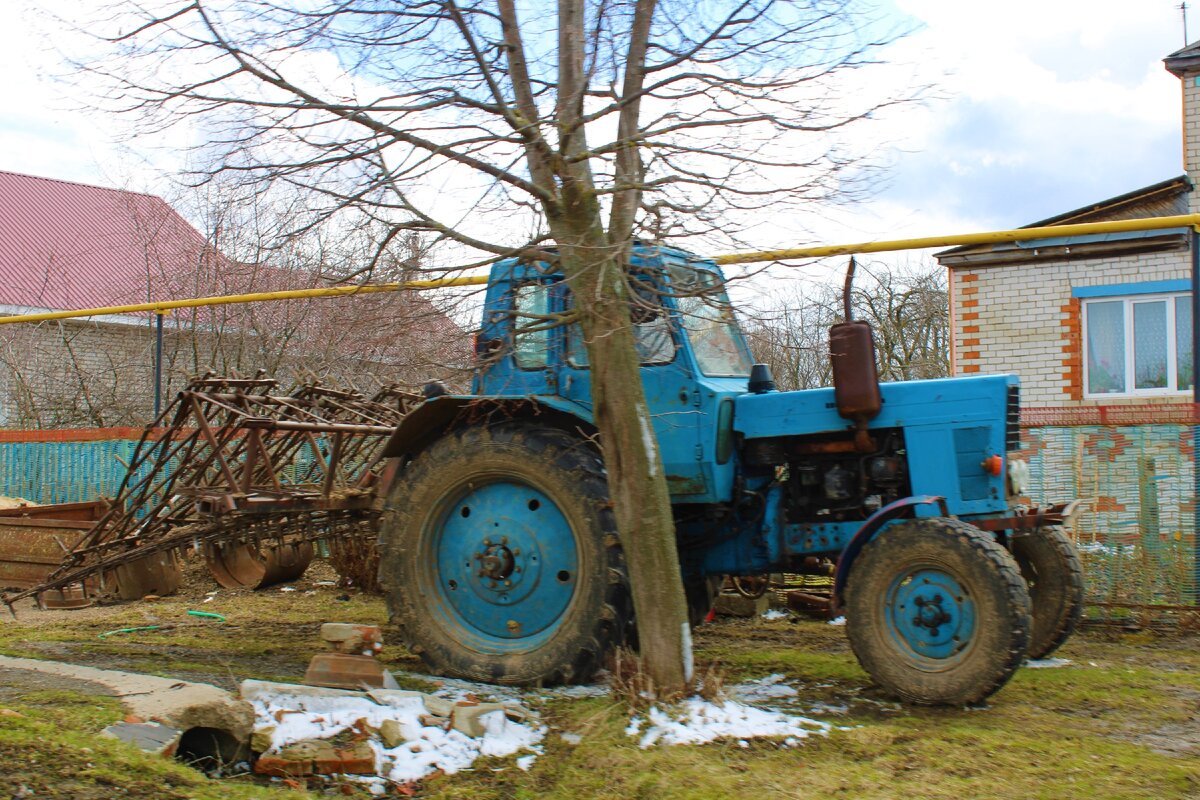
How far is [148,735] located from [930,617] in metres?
3.41

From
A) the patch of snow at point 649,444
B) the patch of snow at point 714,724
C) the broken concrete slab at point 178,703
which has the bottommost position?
the patch of snow at point 714,724

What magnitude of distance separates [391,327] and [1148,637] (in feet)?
17.7

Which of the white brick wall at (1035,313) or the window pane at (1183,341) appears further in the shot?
the white brick wall at (1035,313)

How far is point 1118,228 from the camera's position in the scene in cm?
758

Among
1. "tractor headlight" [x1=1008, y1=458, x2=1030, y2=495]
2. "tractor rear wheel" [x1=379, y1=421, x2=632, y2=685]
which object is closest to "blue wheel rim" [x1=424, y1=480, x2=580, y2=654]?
"tractor rear wheel" [x1=379, y1=421, x2=632, y2=685]

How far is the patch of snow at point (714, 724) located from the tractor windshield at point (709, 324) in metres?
1.80

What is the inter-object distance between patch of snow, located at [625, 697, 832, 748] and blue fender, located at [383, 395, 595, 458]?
1539 mm

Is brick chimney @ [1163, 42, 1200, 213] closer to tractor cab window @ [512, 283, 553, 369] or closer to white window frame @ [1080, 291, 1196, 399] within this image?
white window frame @ [1080, 291, 1196, 399]

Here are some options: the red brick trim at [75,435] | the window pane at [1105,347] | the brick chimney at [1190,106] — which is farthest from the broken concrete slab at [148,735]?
the brick chimney at [1190,106]

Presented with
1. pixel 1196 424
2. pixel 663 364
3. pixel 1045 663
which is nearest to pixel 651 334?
pixel 663 364

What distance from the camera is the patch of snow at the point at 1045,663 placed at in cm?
619

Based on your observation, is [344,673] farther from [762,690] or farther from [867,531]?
[867,531]

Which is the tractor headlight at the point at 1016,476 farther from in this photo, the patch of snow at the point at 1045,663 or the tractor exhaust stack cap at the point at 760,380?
the tractor exhaust stack cap at the point at 760,380

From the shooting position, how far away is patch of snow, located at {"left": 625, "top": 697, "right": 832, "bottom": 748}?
4535 millimetres
